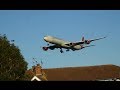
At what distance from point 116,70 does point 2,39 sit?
2148 cm

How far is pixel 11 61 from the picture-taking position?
944 inches

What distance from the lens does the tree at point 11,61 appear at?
930 inches

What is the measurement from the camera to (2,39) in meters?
25.0

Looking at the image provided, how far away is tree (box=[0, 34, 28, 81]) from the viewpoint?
77.5 feet
